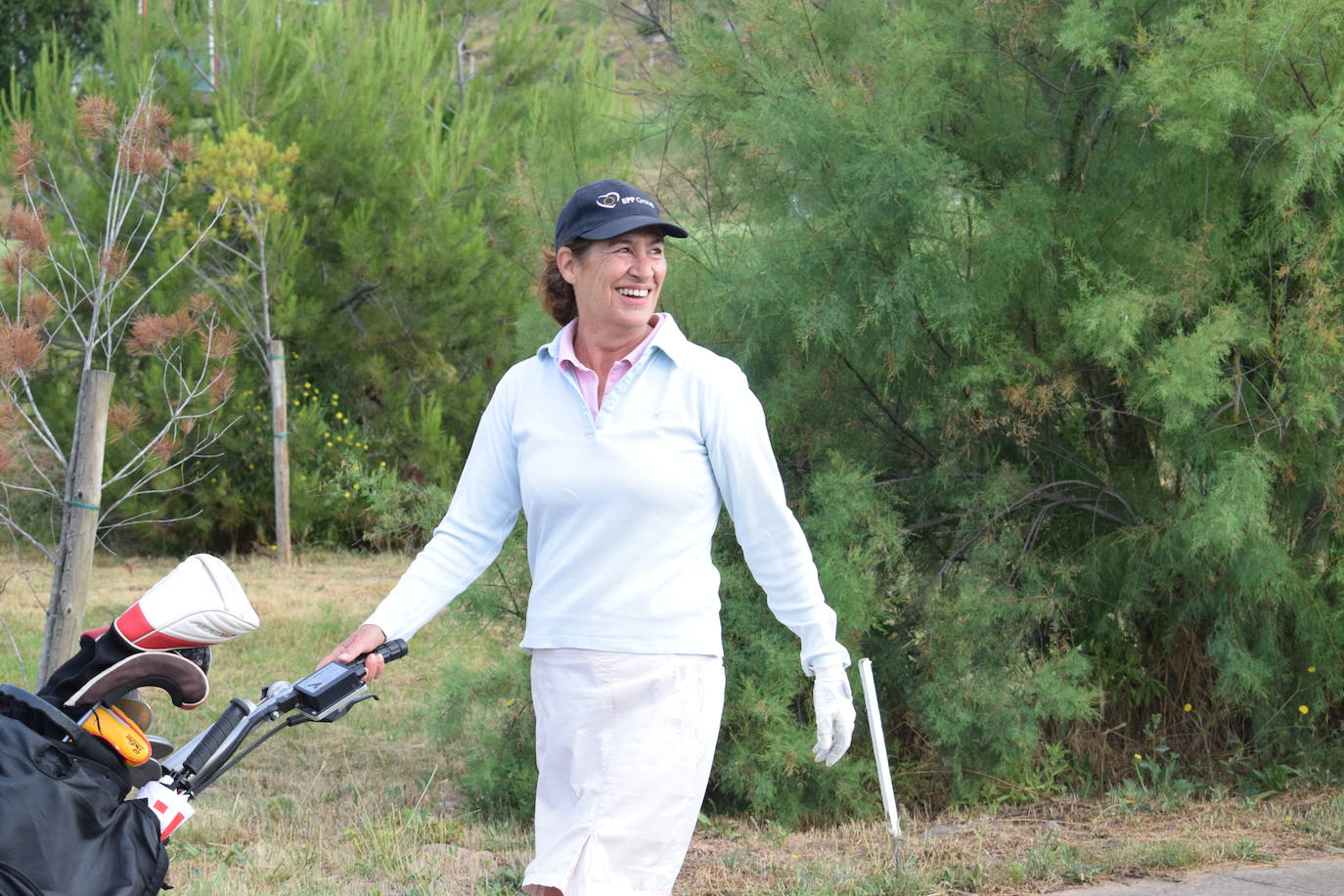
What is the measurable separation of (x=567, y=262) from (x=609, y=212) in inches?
7.4

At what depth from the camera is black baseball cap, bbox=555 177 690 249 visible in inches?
113

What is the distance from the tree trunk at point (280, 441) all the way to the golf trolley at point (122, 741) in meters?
9.59

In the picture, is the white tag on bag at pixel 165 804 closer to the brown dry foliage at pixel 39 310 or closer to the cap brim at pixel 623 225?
the cap brim at pixel 623 225

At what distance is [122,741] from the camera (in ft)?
8.51

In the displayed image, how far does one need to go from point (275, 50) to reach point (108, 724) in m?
11.2

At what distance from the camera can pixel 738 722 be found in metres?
5.71

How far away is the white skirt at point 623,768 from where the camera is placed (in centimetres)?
274

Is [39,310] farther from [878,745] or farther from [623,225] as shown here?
[623,225]

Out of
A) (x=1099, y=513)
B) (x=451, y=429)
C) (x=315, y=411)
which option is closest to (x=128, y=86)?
(x=315, y=411)

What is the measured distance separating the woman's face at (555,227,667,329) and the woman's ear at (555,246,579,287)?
0.07 m

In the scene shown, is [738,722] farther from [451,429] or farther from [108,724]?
[451,429]

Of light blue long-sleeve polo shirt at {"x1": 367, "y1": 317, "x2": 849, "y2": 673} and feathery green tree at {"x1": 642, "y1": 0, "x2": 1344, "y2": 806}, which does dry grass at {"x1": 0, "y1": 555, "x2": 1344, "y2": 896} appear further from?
light blue long-sleeve polo shirt at {"x1": 367, "y1": 317, "x2": 849, "y2": 673}

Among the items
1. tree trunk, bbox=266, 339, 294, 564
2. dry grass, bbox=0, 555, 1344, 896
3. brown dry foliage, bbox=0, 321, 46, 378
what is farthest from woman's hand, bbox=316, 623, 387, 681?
tree trunk, bbox=266, 339, 294, 564

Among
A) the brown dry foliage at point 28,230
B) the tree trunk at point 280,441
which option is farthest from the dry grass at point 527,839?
the tree trunk at point 280,441
